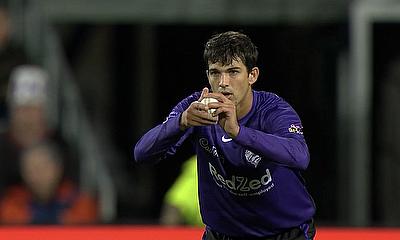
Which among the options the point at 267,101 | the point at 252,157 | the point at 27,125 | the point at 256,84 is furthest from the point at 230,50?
the point at 256,84

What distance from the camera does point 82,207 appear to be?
8.48m

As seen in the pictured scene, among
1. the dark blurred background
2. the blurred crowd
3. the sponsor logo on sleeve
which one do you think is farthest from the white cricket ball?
the dark blurred background

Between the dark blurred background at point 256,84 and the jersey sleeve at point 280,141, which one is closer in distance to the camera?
the jersey sleeve at point 280,141

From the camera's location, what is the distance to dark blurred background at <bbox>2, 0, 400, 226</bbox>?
9.02m

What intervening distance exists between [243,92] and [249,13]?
4929 millimetres

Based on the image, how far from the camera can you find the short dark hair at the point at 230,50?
13.6 feet

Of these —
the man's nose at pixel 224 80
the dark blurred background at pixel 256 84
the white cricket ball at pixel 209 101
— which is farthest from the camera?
the dark blurred background at pixel 256 84

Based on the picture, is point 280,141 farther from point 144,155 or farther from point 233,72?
point 144,155

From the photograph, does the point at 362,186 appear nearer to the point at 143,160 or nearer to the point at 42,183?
the point at 42,183

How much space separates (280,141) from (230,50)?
0.40 meters

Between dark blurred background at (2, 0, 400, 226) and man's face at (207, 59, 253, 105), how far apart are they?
479cm

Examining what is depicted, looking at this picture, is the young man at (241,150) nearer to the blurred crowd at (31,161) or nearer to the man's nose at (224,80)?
the man's nose at (224,80)

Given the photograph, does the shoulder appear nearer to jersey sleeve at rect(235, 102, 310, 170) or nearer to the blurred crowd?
jersey sleeve at rect(235, 102, 310, 170)

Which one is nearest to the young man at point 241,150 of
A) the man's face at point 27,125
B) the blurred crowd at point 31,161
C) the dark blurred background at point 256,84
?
the blurred crowd at point 31,161
